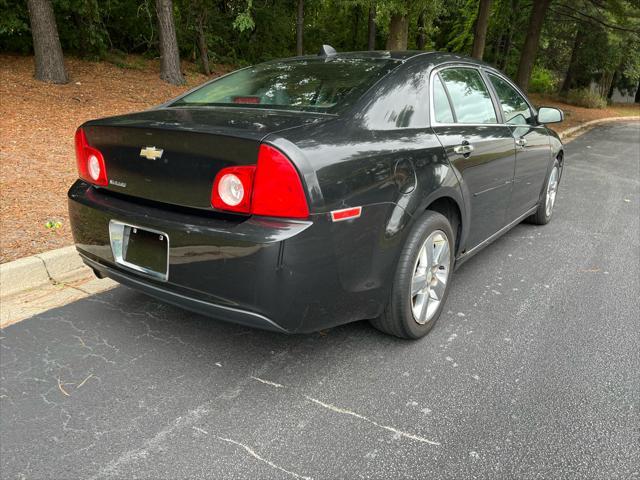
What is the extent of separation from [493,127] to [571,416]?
208cm

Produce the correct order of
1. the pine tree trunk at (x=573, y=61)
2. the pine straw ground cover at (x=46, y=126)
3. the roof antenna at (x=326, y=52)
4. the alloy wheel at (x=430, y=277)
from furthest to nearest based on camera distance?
the pine tree trunk at (x=573, y=61), the pine straw ground cover at (x=46, y=126), the roof antenna at (x=326, y=52), the alloy wheel at (x=430, y=277)

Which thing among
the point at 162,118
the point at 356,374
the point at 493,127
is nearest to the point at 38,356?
the point at 162,118

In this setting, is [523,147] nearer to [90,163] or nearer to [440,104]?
[440,104]

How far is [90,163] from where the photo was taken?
2760mm

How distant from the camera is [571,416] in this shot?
2330mm

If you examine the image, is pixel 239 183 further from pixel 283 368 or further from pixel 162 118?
pixel 283 368

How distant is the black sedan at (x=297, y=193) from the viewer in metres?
2.13

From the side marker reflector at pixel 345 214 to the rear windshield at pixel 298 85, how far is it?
0.55m

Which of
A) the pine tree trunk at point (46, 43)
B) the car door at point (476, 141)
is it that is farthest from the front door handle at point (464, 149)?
the pine tree trunk at point (46, 43)

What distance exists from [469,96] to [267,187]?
2.03 metres

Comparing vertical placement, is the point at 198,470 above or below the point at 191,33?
below

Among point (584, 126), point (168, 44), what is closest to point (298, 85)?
point (168, 44)

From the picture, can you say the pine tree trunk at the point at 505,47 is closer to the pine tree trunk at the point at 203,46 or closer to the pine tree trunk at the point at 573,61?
the pine tree trunk at the point at 573,61

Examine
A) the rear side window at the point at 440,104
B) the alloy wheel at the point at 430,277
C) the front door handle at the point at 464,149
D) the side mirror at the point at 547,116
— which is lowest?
the alloy wheel at the point at 430,277
